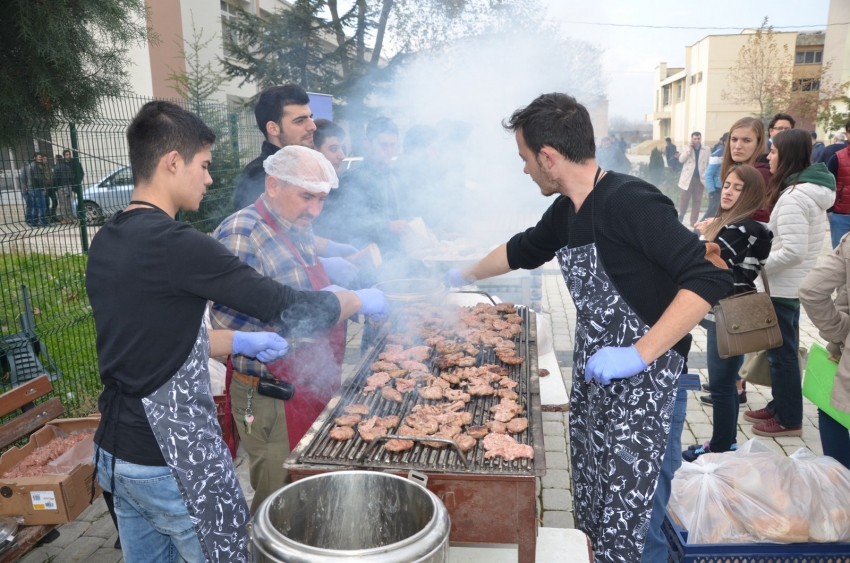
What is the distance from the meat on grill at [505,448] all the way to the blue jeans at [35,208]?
4.90m

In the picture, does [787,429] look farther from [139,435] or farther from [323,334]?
[139,435]

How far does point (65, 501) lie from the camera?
3.01 meters

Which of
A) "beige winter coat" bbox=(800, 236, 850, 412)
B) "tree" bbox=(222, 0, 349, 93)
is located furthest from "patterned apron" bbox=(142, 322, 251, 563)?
"tree" bbox=(222, 0, 349, 93)

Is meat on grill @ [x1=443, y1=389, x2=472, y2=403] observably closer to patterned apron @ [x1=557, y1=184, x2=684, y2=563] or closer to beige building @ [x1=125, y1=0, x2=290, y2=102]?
patterned apron @ [x1=557, y1=184, x2=684, y2=563]

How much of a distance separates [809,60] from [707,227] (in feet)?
159

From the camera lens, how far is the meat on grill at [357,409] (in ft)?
9.07

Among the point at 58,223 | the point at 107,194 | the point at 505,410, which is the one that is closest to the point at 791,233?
the point at 505,410

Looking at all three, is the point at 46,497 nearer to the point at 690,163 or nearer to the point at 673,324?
the point at 673,324

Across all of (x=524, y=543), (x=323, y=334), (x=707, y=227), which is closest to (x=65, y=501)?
(x=323, y=334)

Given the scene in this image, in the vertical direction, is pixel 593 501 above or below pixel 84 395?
above

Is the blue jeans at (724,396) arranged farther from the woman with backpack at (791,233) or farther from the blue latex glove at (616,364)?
the blue latex glove at (616,364)

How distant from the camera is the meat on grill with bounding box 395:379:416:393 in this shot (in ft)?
10.2

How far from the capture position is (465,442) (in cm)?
248

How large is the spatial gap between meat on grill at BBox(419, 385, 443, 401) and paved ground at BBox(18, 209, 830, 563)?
759 mm
